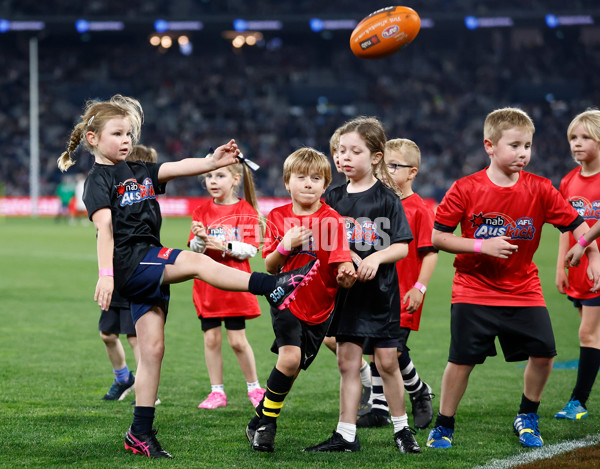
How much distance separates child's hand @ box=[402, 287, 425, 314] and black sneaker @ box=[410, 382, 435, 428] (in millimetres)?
670

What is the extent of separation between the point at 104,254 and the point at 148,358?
2.16 ft

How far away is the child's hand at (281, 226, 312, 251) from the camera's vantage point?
4.17m

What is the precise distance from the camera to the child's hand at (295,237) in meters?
4.17

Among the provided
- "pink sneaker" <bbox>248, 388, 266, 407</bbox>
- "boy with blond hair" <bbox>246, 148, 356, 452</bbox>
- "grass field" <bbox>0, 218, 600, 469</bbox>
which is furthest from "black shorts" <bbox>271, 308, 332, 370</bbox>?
"pink sneaker" <bbox>248, 388, 266, 407</bbox>

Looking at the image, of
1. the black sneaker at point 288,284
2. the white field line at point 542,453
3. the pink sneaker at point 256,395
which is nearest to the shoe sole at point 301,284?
the black sneaker at point 288,284

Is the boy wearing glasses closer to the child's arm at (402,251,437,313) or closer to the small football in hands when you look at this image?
the child's arm at (402,251,437,313)

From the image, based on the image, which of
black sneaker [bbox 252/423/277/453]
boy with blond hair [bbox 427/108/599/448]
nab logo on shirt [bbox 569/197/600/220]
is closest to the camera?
black sneaker [bbox 252/423/277/453]

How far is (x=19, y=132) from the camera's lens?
4056cm

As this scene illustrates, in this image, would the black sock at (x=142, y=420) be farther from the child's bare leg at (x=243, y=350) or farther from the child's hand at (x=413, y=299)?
the child's hand at (x=413, y=299)

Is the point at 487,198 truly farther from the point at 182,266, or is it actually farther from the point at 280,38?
the point at 280,38

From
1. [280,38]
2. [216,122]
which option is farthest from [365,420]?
[280,38]

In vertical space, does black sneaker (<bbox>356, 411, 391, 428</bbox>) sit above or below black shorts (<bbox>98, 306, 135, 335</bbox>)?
below

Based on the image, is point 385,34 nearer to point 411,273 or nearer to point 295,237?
point 411,273

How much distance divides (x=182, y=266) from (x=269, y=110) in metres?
38.1
